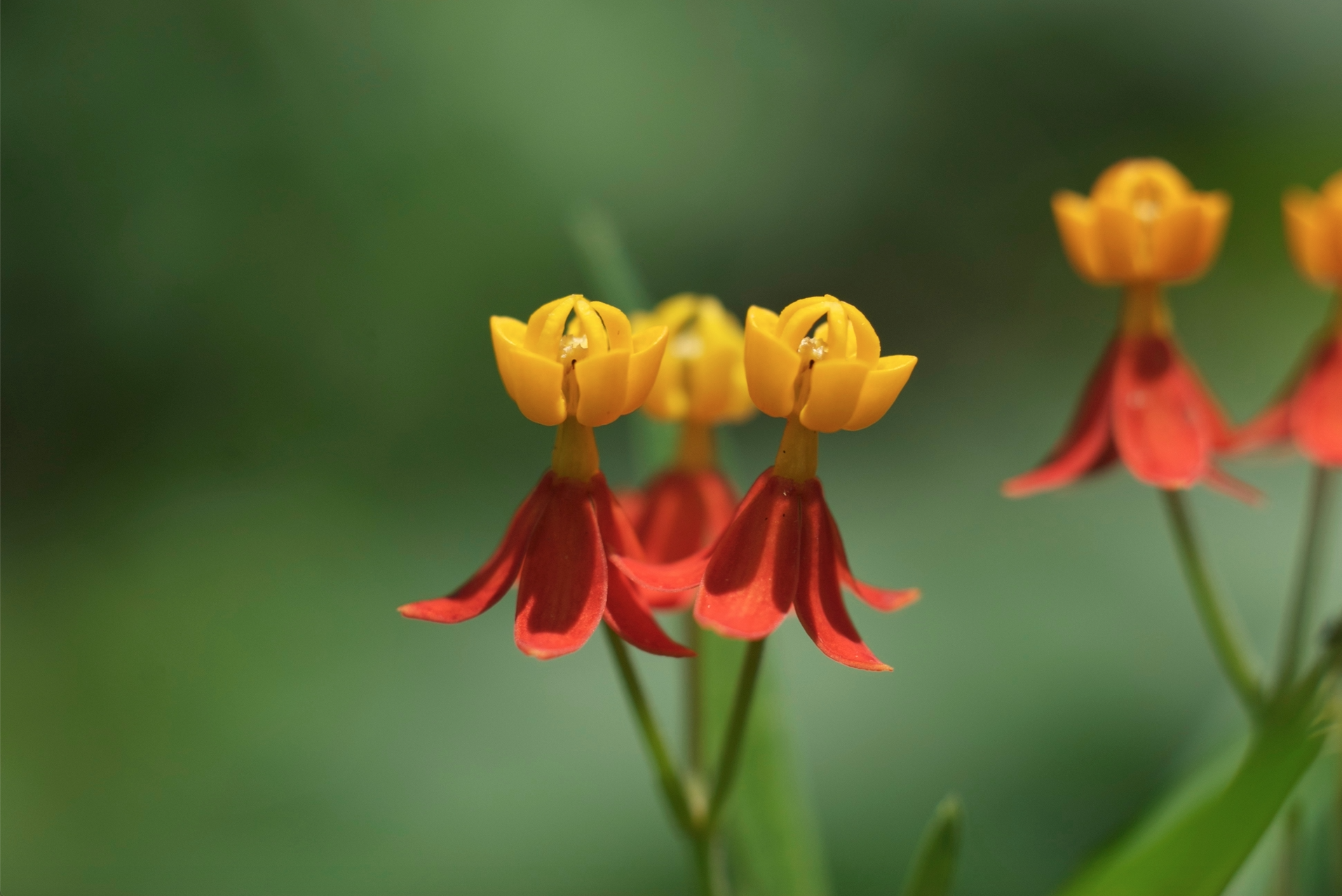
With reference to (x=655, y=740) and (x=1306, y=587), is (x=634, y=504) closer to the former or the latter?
(x=655, y=740)

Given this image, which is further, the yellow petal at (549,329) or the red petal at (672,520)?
the red petal at (672,520)

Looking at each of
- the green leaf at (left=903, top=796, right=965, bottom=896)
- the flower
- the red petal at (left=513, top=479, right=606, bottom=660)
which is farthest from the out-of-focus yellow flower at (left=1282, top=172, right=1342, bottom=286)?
the red petal at (left=513, top=479, right=606, bottom=660)

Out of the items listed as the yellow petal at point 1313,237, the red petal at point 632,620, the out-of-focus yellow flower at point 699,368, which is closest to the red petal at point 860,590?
the red petal at point 632,620

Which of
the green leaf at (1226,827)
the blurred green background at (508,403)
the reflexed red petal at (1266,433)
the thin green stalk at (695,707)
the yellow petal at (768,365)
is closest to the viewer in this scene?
the green leaf at (1226,827)

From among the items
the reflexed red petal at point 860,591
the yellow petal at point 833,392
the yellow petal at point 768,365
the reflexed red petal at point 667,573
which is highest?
the yellow petal at point 768,365

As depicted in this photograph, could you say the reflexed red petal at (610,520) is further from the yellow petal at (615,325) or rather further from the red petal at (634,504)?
the red petal at (634,504)

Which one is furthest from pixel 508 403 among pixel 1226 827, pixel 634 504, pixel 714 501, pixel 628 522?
pixel 1226 827

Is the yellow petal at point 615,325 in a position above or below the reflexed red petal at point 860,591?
above

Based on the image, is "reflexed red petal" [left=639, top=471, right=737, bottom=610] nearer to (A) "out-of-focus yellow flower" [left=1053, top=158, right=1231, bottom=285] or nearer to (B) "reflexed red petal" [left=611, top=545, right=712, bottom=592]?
(B) "reflexed red petal" [left=611, top=545, right=712, bottom=592]
